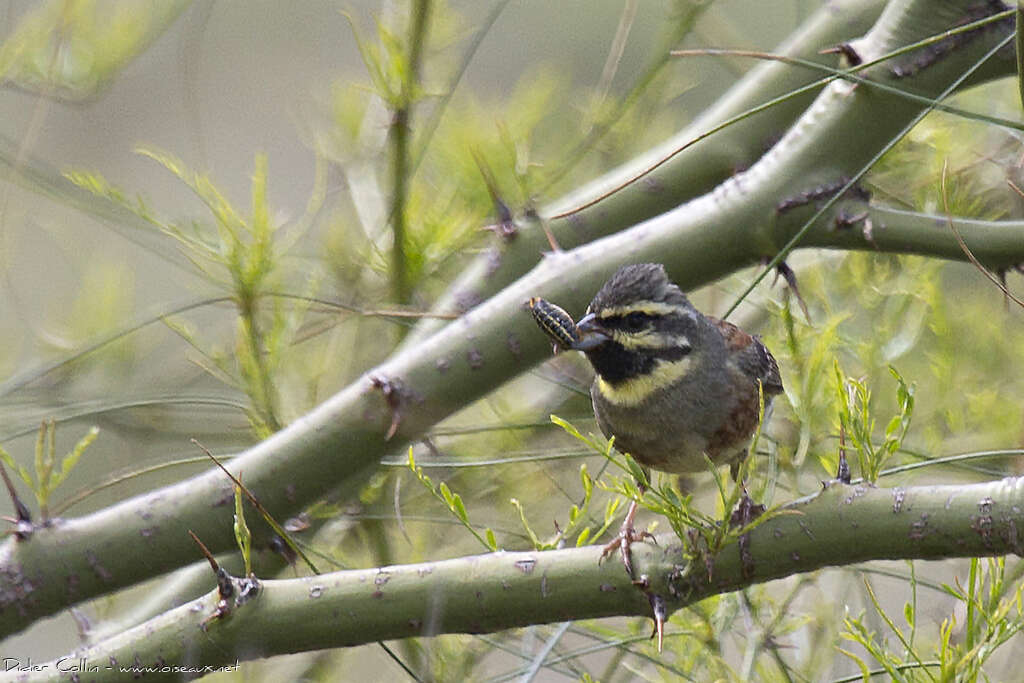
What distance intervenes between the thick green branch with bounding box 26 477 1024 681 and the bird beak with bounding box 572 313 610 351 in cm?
60

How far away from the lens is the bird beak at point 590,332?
263 cm

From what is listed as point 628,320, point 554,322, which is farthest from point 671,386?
point 554,322

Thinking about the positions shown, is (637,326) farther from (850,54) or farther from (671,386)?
(850,54)

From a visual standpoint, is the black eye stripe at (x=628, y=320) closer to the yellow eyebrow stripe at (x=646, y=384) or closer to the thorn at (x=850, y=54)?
the yellow eyebrow stripe at (x=646, y=384)

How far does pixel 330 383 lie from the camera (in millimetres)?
4031

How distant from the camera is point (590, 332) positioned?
268 centimetres

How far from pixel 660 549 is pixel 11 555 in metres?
1.43

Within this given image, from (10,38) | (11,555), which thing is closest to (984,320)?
(11,555)

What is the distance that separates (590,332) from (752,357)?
0.55 meters

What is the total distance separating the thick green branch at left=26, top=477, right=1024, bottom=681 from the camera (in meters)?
1.93

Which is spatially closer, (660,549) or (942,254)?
(660,549)

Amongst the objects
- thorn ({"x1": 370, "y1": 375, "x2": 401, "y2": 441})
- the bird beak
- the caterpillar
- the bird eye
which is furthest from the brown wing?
thorn ({"x1": 370, "y1": 375, "x2": 401, "y2": 441})

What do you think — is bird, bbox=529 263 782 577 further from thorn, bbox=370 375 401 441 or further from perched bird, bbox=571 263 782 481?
thorn, bbox=370 375 401 441

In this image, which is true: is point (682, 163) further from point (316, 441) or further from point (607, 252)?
point (316, 441)
